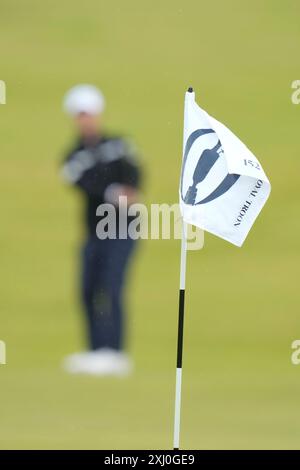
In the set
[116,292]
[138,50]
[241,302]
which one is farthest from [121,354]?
[138,50]

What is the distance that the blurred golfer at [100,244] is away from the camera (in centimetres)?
597

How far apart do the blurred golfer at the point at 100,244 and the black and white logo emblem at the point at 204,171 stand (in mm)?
1379

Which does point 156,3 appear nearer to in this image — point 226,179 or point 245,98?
point 245,98
